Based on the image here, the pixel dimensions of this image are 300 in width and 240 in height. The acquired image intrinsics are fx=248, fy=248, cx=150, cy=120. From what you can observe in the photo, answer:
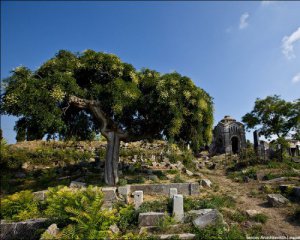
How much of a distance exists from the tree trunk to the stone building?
69.5 ft

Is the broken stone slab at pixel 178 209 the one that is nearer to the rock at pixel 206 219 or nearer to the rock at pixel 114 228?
the rock at pixel 206 219

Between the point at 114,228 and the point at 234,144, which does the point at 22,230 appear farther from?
the point at 234,144

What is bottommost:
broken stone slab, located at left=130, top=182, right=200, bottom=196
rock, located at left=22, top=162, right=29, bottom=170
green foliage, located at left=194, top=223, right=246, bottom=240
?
green foliage, located at left=194, top=223, right=246, bottom=240

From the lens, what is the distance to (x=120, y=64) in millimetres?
15336

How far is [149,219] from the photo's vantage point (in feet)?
26.8

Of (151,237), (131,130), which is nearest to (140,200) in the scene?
(151,237)

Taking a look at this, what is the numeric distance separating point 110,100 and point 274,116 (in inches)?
872

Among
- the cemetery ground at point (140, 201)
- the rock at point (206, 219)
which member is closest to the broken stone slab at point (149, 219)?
the cemetery ground at point (140, 201)

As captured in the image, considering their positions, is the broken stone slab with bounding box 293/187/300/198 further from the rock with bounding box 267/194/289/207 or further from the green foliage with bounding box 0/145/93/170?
the green foliage with bounding box 0/145/93/170

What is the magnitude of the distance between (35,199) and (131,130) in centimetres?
690

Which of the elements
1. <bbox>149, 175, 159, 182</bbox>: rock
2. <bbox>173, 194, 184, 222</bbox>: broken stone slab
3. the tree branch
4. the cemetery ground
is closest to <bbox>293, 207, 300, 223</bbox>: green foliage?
the cemetery ground

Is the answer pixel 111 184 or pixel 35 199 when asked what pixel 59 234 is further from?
pixel 111 184

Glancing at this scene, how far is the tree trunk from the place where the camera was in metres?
15.3

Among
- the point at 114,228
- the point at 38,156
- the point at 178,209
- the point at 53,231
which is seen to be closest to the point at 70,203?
the point at 53,231
